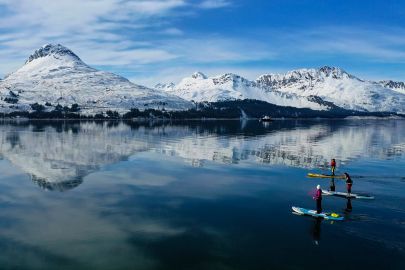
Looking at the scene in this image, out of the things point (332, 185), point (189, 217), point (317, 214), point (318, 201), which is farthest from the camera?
point (332, 185)

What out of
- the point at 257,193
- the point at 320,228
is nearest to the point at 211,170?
the point at 257,193

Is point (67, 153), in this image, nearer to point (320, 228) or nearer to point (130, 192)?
point (130, 192)

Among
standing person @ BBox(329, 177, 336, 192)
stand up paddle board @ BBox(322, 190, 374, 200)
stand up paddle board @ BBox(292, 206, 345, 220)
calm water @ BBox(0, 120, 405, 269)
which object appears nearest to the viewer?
calm water @ BBox(0, 120, 405, 269)

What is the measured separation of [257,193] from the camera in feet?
209

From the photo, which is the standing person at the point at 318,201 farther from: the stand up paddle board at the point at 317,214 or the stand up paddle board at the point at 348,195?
the stand up paddle board at the point at 348,195

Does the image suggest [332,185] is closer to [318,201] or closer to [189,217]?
[318,201]

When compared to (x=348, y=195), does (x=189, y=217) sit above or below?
below

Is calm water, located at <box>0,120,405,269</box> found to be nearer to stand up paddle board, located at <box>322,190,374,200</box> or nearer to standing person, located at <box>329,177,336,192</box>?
standing person, located at <box>329,177,336,192</box>

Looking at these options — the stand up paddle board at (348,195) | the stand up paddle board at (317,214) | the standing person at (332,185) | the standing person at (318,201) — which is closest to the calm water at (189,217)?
the stand up paddle board at (317,214)

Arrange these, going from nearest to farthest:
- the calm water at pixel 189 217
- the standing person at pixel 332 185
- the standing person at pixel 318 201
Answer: the calm water at pixel 189 217, the standing person at pixel 318 201, the standing person at pixel 332 185

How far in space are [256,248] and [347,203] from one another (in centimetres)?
2214

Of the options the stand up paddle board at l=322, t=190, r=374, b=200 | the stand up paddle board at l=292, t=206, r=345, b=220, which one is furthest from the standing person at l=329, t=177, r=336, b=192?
the stand up paddle board at l=292, t=206, r=345, b=220

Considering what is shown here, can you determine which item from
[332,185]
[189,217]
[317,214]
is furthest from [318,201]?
[332,185]

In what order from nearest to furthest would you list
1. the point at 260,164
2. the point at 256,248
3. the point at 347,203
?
the point at 256,248 < the point at 347,203 < the point at 260,164
